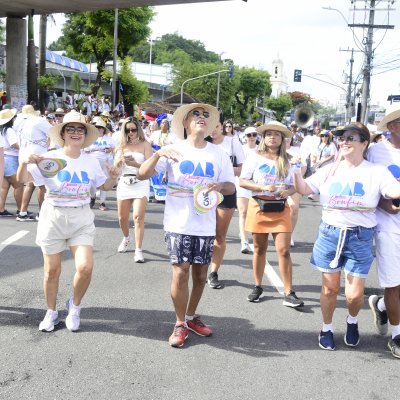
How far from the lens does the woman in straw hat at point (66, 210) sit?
4535 mm

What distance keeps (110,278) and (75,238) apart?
1857mm

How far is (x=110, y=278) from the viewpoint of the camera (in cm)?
637

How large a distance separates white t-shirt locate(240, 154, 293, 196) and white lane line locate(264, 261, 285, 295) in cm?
133

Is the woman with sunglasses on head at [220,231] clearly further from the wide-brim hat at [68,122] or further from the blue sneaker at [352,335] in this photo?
the blue sneaker at [352,335]

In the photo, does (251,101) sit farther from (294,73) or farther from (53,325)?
(53,325)

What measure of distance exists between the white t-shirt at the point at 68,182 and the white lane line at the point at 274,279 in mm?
2648

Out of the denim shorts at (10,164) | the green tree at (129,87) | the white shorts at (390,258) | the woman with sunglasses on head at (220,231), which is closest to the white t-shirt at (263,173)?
the woman with sunglasses on head at (220,231)

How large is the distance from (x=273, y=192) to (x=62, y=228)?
212cm

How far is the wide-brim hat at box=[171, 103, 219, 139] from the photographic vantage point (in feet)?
14.8

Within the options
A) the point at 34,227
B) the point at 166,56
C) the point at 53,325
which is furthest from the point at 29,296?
the point at 166,56

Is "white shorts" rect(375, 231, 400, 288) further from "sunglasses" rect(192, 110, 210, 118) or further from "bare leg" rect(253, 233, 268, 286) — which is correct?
"sunglasses" rect(192, 110, 210, 118)

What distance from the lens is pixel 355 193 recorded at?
4242mm

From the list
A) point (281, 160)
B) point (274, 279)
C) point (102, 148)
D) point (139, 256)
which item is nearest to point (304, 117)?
point (102, 148)

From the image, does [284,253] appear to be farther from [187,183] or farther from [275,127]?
[187,183]
